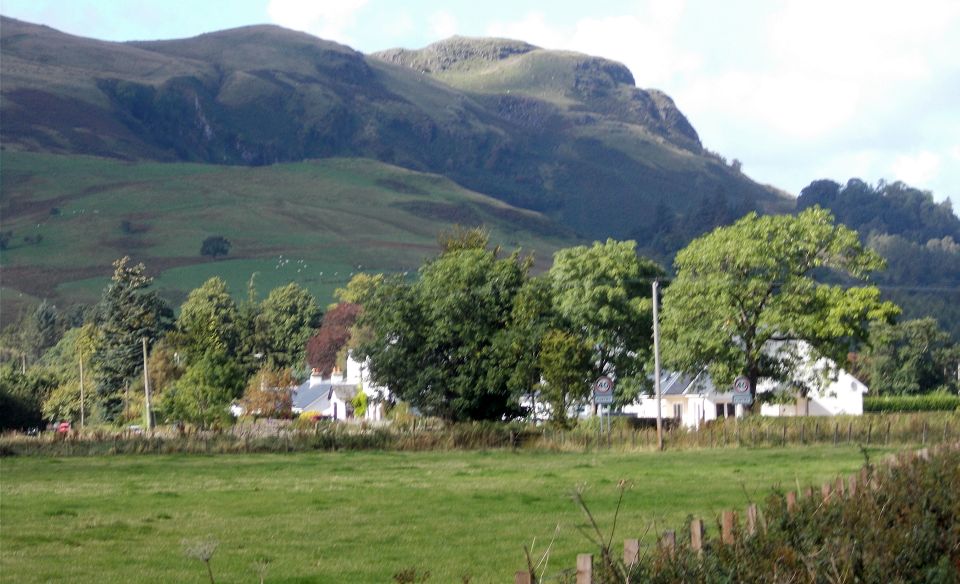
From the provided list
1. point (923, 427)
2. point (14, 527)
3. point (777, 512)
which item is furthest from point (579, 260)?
point (777, 512)

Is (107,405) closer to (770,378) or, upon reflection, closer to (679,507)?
(770,378)

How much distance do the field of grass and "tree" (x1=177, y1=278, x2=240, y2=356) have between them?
4200 cm

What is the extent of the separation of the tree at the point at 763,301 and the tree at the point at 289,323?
70643 mm

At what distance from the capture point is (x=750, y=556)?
930 centimetres

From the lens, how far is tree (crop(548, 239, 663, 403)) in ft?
226

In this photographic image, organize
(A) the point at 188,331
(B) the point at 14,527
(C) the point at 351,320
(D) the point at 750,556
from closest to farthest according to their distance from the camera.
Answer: (D) the point at 750,556, (B) the point at 14,527, (A) the point at 188,331, (C) the point at 351,320

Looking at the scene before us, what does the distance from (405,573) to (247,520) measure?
1912cm

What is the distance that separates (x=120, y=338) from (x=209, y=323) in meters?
10.3

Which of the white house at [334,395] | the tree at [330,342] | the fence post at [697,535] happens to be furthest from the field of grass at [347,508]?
the tree at [330,342]

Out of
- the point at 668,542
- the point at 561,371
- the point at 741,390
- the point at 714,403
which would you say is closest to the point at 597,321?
the point at 561,371

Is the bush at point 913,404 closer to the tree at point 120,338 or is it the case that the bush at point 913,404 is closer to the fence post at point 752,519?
the tree at point 120,338

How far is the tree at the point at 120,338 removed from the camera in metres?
101

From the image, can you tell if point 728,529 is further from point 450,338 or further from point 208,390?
point 208,390

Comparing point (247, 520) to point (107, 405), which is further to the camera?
point (107, 405)
